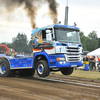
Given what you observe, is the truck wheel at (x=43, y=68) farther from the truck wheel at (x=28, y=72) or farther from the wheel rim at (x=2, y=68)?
the wheel rim at (x=2, y=68)

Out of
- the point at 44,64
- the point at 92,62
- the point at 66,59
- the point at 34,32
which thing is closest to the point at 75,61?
the point at 66,59

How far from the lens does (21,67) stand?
12180 mm

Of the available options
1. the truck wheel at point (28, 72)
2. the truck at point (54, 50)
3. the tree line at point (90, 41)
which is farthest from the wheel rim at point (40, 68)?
the tree line at point (90, 41)

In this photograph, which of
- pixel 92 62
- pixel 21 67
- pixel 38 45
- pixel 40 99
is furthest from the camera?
pixel 92 62

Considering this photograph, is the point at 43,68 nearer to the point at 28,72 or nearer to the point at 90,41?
the point at 28,72

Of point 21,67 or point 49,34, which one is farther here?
point 21,67

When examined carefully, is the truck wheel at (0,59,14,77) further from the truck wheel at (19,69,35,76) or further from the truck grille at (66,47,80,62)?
the truck grille at (66,47,80,62)

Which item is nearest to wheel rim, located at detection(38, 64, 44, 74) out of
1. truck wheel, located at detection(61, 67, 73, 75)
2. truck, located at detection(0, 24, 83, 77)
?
truck, located at detection(0, 24, 83, 77)

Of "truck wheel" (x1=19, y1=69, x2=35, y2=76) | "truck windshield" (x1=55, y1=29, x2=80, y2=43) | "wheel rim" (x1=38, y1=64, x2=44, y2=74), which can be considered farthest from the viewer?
"truck wheel" (x1=19, y1=69, x2=35, y2=76)

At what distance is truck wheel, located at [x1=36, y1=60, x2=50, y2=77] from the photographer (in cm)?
1068

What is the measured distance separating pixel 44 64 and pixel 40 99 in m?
4.70

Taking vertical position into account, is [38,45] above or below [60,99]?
above

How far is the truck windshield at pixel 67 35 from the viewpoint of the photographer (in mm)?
10648

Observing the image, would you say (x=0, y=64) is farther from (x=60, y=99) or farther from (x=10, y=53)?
(x=60, y=99)
